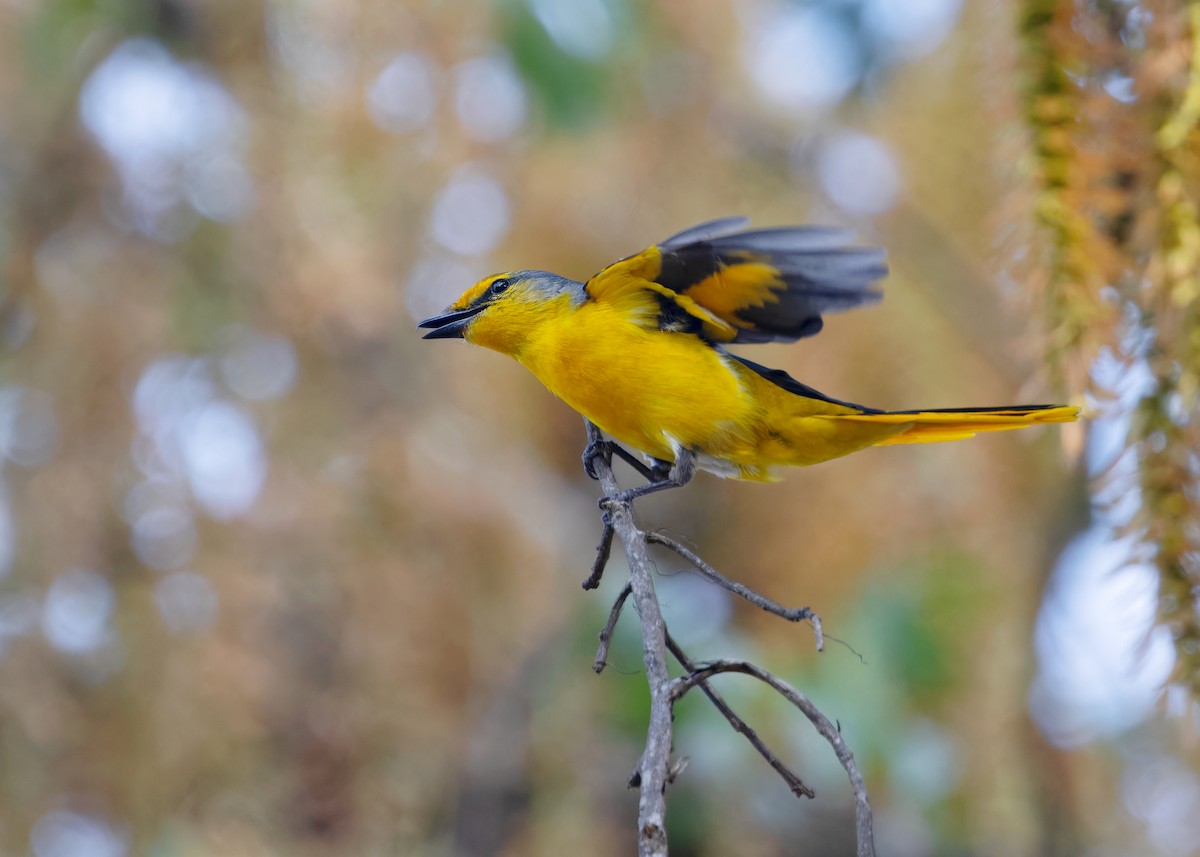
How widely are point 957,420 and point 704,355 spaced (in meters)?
0.46

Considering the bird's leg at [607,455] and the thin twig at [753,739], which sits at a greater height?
the bird's leg at [607,455]

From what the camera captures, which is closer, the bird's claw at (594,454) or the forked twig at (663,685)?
the forked twig at (663,685)

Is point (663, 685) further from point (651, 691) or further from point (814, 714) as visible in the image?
point (814, 714)

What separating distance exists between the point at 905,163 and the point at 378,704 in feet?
8.09

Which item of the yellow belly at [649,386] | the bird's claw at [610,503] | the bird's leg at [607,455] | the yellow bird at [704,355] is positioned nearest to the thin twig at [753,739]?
the bird's claw at [610,503]

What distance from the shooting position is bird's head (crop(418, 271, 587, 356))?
2.01 m

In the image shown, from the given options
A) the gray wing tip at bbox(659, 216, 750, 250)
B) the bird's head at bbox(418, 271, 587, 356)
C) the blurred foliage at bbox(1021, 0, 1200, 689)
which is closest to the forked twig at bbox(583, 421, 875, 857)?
the blurred foliage at bbox(1021, 0, 1200, 689)

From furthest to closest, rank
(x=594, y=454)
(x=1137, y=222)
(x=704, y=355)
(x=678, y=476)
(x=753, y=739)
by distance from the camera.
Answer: (x=704, y=355), (x=678, y=476), (x=594, y=454), (x=1137, y=222), (x=753, y=739)

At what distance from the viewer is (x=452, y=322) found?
205cm

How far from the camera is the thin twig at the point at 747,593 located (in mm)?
889

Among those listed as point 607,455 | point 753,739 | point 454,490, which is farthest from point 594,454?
point 454,490

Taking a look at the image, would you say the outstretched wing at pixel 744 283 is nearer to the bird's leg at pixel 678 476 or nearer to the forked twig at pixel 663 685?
the bird's leg at pixel 678 476

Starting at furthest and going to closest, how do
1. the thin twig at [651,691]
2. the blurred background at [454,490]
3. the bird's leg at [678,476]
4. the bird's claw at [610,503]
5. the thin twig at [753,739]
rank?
1. the blurred background at [454,490]
2. the bird's leg at [678,476]
3. the bird's claw at [610,503]
4. the thin twig at [753,739]
5. the thin twig at [651,691]

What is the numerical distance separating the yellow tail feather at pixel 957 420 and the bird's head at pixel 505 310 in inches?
Result: 21.4
